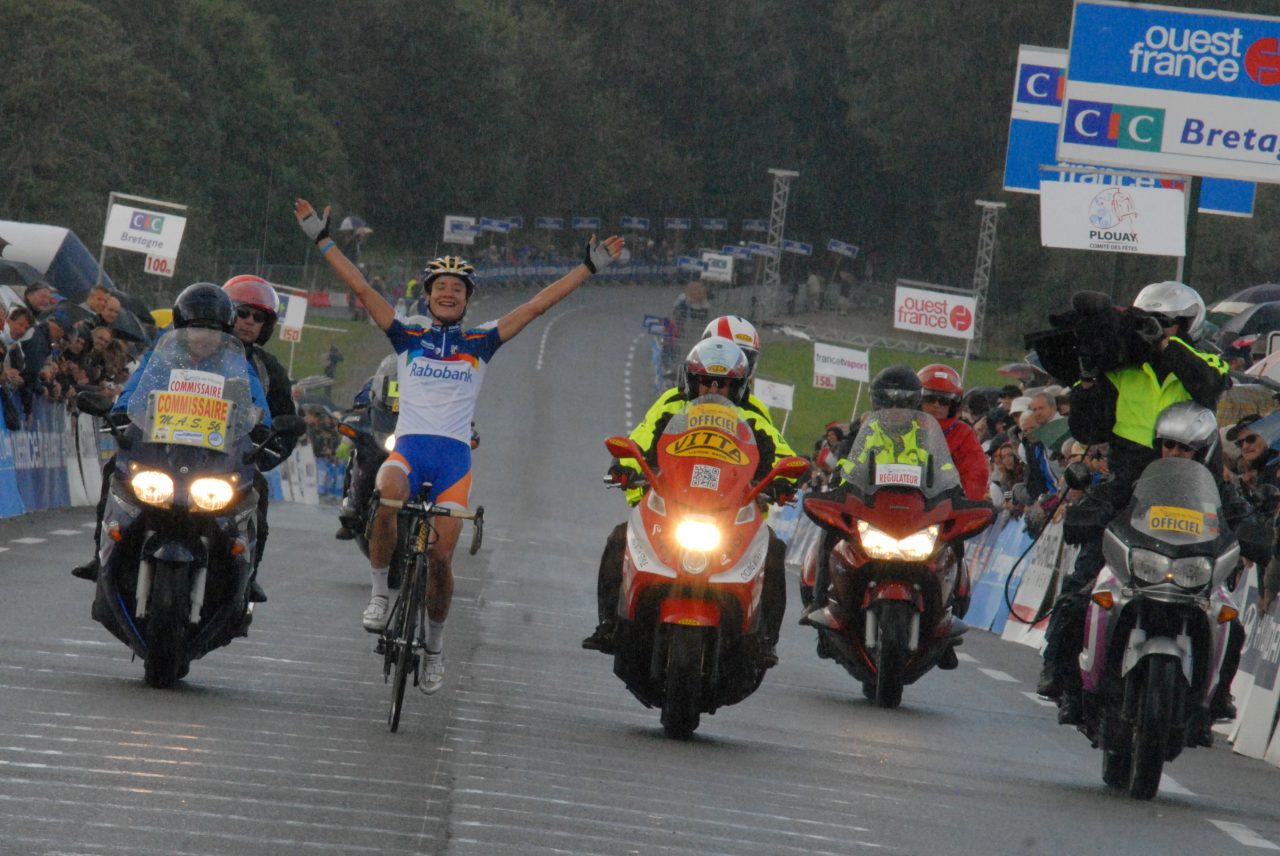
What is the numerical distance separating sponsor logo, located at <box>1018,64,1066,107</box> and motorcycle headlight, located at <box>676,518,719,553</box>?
69.8ft

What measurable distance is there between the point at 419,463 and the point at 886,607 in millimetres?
3427

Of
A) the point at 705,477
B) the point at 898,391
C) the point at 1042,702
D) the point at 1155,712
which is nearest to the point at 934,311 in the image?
the point at 1042,702

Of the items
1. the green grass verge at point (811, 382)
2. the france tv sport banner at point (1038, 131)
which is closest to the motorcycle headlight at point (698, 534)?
the france tv sport banner at point (1038, 131)

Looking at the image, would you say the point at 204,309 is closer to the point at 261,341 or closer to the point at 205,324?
the point at 205,324

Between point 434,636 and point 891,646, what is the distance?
3.38 m

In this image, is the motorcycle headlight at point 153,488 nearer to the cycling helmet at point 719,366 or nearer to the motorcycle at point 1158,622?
the cycling helmet at point 719,366

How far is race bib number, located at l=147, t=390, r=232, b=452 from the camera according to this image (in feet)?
A: 36.3

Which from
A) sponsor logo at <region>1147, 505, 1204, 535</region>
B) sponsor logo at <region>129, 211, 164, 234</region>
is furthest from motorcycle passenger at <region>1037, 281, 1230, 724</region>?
sponsor logo at <region>129, 211, 164, 234</region>

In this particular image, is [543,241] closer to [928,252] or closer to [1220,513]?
[928,252]

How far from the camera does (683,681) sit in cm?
1099

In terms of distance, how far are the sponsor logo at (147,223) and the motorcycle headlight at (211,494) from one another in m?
28.0

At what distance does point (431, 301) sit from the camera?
37.3 feet

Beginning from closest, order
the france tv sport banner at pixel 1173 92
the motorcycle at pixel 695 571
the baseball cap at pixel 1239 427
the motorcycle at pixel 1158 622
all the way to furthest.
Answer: the motorcycle at pixel 1158 622, the motorcycle at pixel 695 571, the baseball cap at pixel 1239 427, the france tv sport banner at pixel 1173 92

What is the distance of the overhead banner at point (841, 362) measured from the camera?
5238 centimetres
